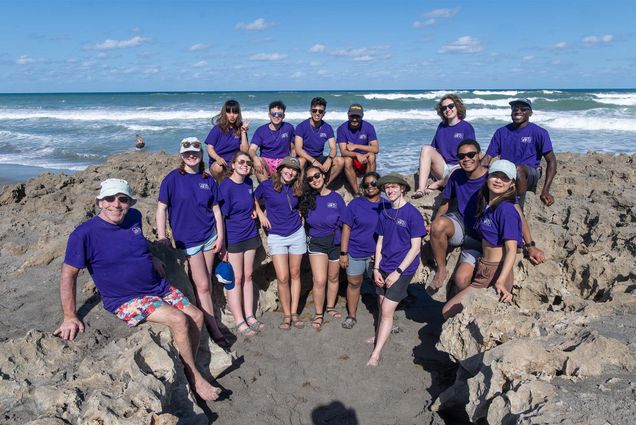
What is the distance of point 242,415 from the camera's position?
14.6 feet

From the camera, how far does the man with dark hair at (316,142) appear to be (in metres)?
6.88

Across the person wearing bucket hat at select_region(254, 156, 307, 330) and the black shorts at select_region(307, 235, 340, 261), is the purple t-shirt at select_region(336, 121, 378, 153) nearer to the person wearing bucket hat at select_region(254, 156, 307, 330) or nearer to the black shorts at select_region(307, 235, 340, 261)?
the person wearing bucket hat at select_region(254, 156, 307, 330)

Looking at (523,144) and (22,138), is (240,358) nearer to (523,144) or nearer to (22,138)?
(523,144)

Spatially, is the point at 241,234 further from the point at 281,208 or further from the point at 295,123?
the point at 295,123

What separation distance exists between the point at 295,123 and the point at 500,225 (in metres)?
28.7

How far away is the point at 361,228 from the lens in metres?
5.45

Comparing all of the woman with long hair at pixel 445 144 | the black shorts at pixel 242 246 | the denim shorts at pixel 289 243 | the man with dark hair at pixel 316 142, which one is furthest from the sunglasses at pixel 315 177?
the woman with long hair at pixel 445 144

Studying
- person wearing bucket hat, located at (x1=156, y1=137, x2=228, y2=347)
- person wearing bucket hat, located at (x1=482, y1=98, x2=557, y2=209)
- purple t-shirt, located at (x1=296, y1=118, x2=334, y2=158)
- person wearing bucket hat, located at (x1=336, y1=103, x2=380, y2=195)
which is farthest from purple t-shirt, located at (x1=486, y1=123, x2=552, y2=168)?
person wearing bucket hat, located at (x1=156, y1=137, x2=228, y2=347)

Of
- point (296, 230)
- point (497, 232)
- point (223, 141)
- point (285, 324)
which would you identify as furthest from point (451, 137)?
point (285, 324)

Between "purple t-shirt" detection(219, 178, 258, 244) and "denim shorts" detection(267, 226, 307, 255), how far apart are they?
1.00 feet

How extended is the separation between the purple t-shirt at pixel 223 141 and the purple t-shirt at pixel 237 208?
1.22 metres

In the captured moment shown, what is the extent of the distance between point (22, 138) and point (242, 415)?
1038 inches

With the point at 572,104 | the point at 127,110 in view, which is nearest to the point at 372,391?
the point at 572,104

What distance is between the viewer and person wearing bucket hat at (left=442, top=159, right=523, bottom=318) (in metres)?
4.48
